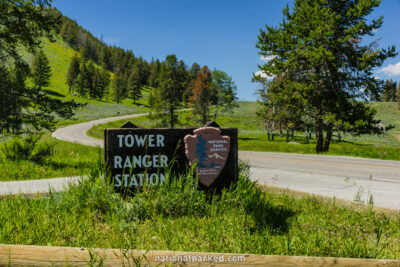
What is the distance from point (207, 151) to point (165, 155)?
643 millimetres

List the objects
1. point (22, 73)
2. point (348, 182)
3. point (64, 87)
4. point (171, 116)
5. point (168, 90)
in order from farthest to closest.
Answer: point (64, 87), point (171, 116), point (168, 90), point (22, 73), point (348, 182)

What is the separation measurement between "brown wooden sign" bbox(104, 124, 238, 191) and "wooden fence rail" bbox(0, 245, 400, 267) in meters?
1.80

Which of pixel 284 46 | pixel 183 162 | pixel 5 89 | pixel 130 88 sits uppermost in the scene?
pixel 130 88

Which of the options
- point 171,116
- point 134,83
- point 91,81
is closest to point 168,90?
point 171,116

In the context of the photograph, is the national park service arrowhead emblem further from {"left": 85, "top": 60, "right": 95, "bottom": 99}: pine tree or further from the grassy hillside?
{"left": 85, "top": 60, "right": 95, "bottom": 99}: pine tree

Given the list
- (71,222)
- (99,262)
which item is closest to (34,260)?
(99,262)

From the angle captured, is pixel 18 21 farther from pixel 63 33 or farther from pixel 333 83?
pixel 63 33

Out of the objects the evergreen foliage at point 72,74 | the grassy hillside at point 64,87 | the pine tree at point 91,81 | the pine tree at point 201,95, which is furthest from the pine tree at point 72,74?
the pine tree at point 201,95

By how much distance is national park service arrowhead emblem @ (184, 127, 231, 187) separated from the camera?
13.9 feet

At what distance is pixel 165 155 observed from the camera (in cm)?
420

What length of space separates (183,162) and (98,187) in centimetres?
127

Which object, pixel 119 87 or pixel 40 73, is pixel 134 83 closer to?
pixel 119 87

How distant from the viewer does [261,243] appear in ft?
9.32

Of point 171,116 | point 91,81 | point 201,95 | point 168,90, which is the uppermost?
point 91,81
